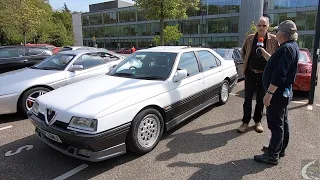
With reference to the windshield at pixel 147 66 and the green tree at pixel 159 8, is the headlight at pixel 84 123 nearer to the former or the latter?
the windshield at pixel 147 66

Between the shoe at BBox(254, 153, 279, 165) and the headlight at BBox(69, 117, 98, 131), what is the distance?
85.2 inches

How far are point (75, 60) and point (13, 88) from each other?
1600mm

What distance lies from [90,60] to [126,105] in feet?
12.0

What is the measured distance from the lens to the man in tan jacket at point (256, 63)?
4.10 m

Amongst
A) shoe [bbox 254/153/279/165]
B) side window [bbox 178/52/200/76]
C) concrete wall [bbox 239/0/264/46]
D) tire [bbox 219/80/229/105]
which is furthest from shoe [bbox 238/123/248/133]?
concrete wall [bbox 239/0/264/46]

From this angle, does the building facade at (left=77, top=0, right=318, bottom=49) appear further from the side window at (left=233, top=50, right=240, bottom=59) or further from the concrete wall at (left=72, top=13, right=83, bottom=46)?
the side window at (left=233, top=50, right=240, bottom=59)

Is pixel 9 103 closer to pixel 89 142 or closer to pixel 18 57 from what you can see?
pixel 89 142

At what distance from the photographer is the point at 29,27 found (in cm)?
2433

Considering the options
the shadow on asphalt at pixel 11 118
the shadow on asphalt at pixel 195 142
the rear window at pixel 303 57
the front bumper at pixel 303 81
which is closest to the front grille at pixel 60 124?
the shadow on asphalt at pixel 195 142

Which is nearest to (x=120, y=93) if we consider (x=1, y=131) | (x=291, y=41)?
(x=291, y=41)

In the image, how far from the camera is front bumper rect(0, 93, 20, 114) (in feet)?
16.1

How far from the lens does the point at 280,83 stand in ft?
9.68

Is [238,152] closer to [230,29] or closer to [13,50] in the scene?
[13,50]

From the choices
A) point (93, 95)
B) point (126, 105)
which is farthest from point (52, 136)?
point (126, 105)
